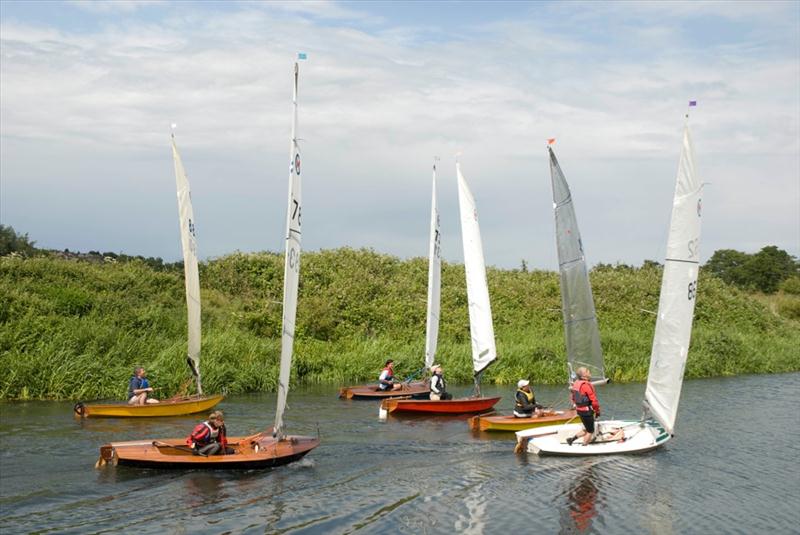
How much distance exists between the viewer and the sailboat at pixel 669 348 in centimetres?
1850

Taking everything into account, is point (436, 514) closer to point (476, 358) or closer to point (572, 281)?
point (572, 281)

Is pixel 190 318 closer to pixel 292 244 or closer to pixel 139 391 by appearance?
pixel 139 391

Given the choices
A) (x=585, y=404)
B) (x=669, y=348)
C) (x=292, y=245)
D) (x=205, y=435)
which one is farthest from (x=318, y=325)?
(x=292, y=245)

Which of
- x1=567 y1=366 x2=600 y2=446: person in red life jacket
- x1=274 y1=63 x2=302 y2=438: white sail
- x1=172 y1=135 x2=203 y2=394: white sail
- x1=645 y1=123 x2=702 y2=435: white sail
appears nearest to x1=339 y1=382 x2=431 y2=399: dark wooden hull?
x1=172 y1=135 x2=203 y2=394: white sail

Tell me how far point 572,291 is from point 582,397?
4.38 meters

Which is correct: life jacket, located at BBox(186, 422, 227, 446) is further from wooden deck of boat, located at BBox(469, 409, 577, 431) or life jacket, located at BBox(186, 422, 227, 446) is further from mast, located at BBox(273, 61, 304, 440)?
wooden deck of boat, located at BBox(469, 409, 577, 431)

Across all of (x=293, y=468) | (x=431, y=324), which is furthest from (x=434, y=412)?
(x=293, y=468)

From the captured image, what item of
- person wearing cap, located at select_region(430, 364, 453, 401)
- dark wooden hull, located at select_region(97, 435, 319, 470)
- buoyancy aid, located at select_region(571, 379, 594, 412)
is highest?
buoyancy aid, located at select_region(571, 379, 594, 412)

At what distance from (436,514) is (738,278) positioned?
61257mm

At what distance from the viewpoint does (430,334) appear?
28672 millimetres

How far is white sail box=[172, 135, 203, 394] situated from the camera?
79.8 ft

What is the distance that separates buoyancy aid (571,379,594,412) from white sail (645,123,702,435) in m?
1.51

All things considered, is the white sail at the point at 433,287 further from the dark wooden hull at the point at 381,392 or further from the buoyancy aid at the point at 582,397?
the buoyancy aid at the point at 582,397

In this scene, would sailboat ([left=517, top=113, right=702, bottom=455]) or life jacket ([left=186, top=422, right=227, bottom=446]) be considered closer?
life jacket ([left=186, top=422, right=227, bottom=446])
